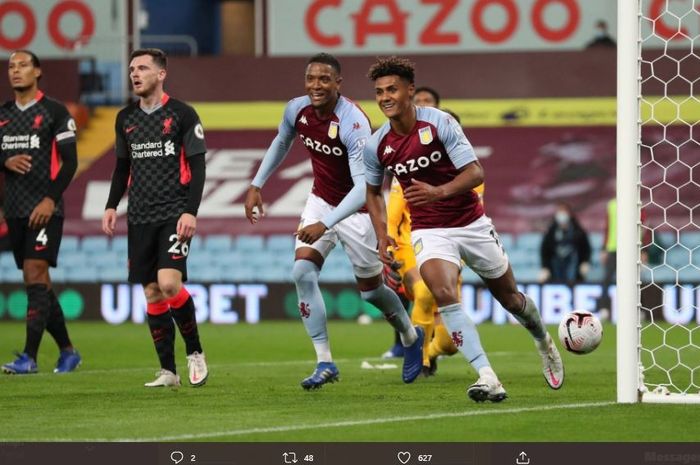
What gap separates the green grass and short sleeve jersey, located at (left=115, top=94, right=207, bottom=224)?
1124mm

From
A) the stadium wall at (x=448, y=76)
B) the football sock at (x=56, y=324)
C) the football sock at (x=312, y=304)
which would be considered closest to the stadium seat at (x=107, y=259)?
the stadium wall at (x=448, y=76)

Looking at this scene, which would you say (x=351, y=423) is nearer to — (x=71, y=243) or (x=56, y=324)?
(x=56, y=324)

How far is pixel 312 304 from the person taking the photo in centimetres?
908

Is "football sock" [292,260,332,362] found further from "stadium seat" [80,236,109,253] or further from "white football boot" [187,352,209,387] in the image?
"stadium seat" [80,236,109,253]

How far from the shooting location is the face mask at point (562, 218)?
65.6 ft

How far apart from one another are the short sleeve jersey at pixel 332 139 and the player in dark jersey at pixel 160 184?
0.64m

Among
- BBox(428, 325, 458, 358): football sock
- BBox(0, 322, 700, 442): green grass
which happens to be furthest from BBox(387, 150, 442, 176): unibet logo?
BBox(428, 325, 458, 358): football sock

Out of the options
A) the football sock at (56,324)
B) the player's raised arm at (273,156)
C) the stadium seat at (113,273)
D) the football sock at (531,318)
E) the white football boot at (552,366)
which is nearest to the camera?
the football sock at (531,318)

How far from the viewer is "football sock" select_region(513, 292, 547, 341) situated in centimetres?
851

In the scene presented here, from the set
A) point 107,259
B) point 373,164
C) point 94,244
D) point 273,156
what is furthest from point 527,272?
point 373,164

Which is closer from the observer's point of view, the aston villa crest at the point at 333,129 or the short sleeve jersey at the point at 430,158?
the short sleeve jersey at the point at 430,158

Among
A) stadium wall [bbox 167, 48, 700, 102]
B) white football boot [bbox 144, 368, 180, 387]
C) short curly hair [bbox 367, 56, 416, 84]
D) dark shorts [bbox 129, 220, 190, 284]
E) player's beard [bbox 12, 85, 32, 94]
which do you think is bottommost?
white football boot [bbox 144, 368, 180, 387]

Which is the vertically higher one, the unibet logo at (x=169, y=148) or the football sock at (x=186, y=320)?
the unibet logo at (x=169, y=148)

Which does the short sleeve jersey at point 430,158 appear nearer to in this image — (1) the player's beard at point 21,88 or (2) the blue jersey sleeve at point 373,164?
(2) the blue jersey sleeve at point 373,164
